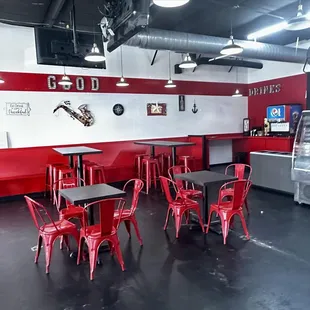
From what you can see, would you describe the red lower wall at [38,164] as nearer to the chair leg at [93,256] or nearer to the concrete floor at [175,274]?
the concrete floor at [175,274]

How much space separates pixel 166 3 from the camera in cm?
280

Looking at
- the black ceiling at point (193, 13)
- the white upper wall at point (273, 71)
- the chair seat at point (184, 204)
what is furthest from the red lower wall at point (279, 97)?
the chair seat at point (184, 204)

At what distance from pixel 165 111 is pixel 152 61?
1463mm

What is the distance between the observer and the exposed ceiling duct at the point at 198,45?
17.7 ft

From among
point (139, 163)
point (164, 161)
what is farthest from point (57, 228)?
point (164, 161)

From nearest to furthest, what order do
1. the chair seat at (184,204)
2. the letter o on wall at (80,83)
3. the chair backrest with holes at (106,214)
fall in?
1. the chair backrest with holes at (106,214)
2. the chair seat at (184,204)
3. the letter o on wall at (80,83)

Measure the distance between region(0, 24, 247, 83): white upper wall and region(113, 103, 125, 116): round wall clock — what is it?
0.82 m

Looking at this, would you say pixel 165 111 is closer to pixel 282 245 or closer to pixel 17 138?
pixel 17 138

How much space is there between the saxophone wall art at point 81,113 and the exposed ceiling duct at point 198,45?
104 inches

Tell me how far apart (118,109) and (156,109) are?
3.89ft

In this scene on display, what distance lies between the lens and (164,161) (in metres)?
7.80

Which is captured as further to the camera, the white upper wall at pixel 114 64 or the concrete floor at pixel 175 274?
the white upper wall at pixel 114 64

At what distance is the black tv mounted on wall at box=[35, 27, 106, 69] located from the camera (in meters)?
5.09

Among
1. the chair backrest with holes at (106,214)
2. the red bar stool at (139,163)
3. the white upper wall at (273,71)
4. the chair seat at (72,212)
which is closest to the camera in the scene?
the chair backrest with holes at (106,214)
